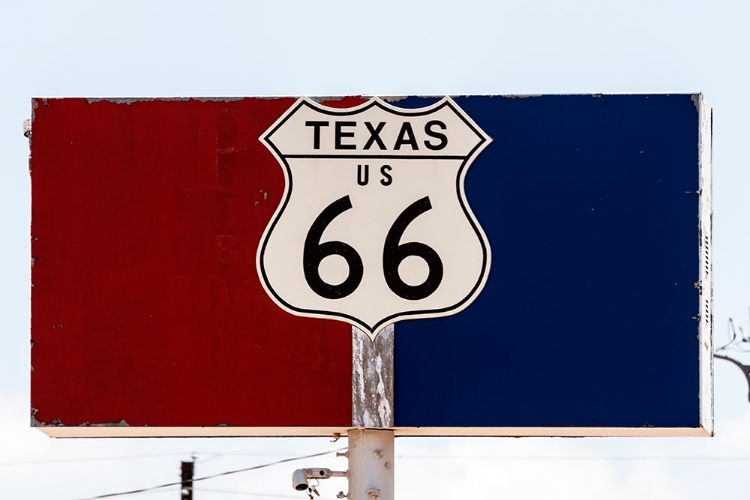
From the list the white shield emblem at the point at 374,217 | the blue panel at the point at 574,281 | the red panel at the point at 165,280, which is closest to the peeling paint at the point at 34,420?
the red panel at the point at 165,280

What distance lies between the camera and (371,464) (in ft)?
50.3

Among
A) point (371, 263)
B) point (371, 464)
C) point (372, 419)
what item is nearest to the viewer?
point (372, 419)

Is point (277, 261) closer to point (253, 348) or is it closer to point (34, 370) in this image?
point (253, 348)

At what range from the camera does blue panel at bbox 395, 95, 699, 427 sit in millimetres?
15242

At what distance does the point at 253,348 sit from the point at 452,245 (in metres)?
1.19

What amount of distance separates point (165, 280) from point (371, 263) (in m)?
1.10

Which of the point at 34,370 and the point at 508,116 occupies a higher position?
the point at 508,116

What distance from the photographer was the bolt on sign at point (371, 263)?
15.3 m

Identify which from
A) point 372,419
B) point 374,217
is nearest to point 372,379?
point 372,419

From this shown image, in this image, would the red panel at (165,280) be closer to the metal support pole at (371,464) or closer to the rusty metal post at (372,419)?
the rusty metal post at (372,419)

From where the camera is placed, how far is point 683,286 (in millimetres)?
15352

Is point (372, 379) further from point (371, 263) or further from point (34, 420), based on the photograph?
point (34, 420)

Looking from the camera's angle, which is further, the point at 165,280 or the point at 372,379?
the point at 165,280

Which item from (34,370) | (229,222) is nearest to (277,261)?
(229,222)
